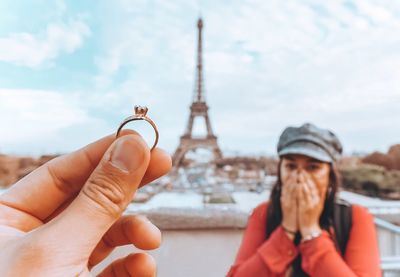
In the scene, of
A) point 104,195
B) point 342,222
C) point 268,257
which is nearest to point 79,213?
point 104,195

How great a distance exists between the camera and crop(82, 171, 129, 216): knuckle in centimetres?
24

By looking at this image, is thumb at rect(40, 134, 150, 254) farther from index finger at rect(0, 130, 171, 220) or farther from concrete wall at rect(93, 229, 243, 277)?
concrete wall at rect(93, 229, 243, 277)

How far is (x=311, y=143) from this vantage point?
0.63m

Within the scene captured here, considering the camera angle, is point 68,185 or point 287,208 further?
point 287,208

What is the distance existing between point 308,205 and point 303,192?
0.08 feet

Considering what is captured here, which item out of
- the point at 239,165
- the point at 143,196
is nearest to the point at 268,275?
the point at 143,196

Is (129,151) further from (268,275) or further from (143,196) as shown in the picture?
(143,196)

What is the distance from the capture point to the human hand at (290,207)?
62 cm

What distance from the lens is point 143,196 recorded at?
0.88m

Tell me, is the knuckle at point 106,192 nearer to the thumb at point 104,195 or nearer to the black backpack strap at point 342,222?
the thumb at point 104,195

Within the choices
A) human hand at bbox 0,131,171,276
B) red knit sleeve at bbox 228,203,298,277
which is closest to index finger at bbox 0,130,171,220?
human hand at bbox 0,131,171,276

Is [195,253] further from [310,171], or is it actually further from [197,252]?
[310,171]

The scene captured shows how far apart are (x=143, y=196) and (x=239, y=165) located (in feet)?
1.21

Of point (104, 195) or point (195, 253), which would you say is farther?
point (195, 253)
